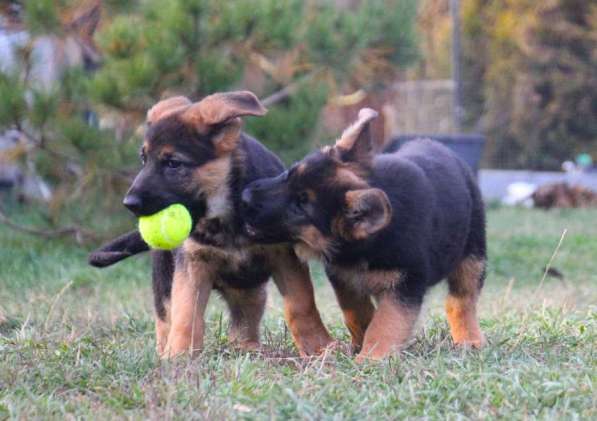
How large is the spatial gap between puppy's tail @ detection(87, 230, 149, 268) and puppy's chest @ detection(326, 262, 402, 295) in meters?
0.99

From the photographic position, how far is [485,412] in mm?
3262

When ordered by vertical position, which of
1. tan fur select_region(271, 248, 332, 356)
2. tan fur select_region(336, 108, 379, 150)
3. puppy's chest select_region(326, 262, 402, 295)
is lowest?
tan fur select_region(271, 248, 332, 356)

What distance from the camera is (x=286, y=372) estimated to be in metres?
3.93

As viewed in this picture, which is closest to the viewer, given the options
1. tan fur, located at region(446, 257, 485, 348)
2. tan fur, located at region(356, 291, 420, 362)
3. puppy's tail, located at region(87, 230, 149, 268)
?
tan fur, located at region(356, 291, 420, 362)

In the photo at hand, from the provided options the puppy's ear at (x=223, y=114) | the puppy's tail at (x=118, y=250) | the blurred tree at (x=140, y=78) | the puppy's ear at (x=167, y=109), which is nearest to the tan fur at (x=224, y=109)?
the puppy's ear at (x=223, y=114)

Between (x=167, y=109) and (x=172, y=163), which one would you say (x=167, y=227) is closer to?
(x=172, y=163)

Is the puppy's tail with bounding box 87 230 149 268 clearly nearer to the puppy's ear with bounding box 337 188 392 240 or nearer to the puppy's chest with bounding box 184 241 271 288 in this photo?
the puppy's chest with bounding box 184 241 271 288

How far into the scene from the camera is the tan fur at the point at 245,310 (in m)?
4.97

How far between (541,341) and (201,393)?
1.83 metres

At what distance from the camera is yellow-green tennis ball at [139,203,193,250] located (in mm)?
4211

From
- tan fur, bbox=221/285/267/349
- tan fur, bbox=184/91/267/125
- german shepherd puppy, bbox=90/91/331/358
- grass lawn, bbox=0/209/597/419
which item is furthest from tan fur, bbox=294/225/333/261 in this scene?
tan fur, bbox=221/285/267/349

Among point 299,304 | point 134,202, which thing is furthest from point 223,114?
point 299,304

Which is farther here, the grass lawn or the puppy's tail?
the puppy's tail

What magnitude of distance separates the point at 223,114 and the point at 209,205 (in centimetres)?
42
